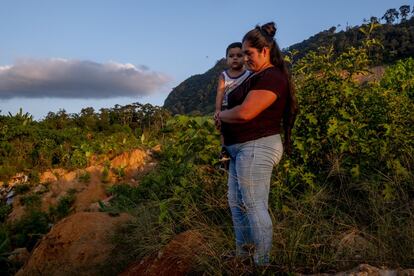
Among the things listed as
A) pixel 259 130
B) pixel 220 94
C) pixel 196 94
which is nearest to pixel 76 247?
pixel 220 94

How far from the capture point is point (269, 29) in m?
3.71

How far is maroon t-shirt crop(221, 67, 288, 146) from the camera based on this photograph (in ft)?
11.4

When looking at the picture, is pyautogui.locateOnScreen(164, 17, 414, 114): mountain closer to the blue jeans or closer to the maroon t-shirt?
the maroon t-shirt

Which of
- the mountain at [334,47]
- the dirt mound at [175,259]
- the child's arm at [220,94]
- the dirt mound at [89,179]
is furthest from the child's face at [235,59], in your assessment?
the dirt mound at [89,179]

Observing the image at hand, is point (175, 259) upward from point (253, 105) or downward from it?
downward

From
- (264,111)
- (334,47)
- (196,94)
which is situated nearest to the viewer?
(264,111)

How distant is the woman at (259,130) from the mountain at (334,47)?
2166mm

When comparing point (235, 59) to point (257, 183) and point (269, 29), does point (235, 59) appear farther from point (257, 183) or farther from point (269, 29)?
point (257, 183)

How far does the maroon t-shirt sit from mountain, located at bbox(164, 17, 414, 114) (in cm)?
225

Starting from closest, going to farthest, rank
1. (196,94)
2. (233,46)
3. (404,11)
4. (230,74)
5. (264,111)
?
(264,111)
(230,74)
(233,46)
(404,11)
(196,94)

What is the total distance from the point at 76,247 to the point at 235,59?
2.66 meters

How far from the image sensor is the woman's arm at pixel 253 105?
3.42 meters

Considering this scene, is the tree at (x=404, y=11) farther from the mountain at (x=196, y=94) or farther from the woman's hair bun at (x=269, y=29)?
the woman's hair bun at (x=269, y=29)

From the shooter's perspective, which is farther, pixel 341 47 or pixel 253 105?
pixel 341 47
